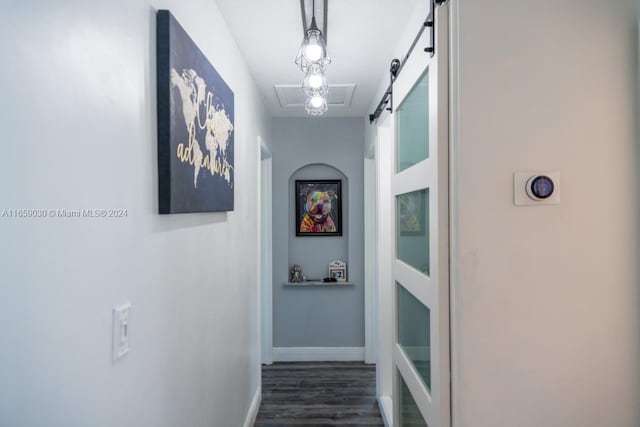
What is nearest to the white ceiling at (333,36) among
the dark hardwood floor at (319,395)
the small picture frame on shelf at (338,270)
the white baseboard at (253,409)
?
the small picture frame on shelf at (338,270)

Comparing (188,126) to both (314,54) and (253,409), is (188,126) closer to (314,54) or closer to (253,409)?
(314,54)

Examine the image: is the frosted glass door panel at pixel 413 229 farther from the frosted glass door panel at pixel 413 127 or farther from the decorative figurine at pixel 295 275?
the decorative figurine at pixel 295 275

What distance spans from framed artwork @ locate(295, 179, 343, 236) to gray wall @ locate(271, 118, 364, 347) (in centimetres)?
8

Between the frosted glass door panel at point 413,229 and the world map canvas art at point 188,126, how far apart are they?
33.5 inches

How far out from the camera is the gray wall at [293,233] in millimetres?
3893

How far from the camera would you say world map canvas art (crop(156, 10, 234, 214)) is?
1.18 m

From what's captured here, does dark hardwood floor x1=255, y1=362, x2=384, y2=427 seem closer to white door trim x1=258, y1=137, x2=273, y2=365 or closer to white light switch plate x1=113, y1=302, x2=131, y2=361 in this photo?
white door trim x1=258, y1=137, x2=273, y2=365

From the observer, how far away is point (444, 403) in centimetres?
137

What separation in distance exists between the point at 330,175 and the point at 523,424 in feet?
9.60

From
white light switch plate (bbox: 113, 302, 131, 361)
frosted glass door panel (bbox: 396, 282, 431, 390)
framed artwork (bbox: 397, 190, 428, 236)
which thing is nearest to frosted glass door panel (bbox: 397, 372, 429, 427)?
frosted glass door panel (bbox: 396, 282, 431, 390)

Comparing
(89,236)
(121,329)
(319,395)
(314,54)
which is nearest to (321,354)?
(319,395)

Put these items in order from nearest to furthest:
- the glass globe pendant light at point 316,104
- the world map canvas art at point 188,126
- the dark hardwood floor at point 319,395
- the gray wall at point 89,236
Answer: the gray wall at point 89,236 < the world map canvas art at point 188,126 < the glass globe pendant light at point 316,104 < the dark hardwood floor at point 319,395

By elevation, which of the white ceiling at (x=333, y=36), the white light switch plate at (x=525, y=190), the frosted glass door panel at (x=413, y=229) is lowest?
the frosted glass door panel at (x=413, y=229)

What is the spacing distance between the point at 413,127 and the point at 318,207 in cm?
223
